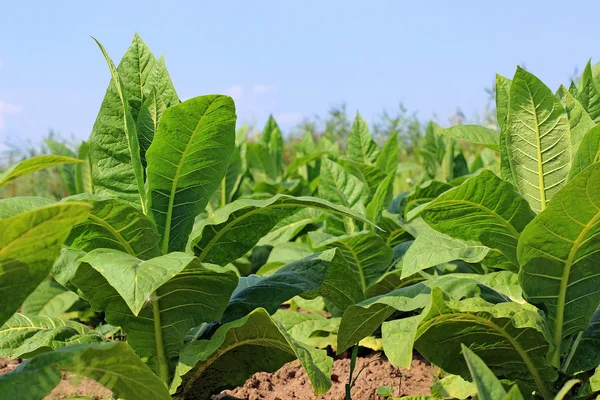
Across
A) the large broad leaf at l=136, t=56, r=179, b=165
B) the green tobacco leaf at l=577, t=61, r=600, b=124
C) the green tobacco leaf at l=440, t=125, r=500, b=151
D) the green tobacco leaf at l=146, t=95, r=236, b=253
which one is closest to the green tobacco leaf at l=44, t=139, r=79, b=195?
the large broad leaf at l=136, t=56, r=179, b=165

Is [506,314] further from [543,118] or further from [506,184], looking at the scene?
[543,118]

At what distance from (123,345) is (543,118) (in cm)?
151

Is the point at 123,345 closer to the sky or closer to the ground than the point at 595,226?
closer to the ground

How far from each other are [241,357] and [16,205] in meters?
0.84

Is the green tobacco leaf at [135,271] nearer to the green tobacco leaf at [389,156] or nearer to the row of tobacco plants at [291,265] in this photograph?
the row of tobacco plants at [291,265]

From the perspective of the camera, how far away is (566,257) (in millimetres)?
2037

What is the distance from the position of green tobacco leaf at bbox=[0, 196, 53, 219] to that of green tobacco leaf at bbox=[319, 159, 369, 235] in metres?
1.59

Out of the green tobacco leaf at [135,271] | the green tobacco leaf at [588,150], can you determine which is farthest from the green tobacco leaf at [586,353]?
the green tobacco leaf at [135,271]

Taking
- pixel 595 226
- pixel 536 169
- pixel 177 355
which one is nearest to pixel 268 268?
pixel 177 355

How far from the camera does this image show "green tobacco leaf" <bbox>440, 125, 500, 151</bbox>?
9.17 feet

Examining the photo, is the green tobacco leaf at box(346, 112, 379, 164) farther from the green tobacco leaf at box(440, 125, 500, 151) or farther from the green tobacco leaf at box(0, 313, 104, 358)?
the green tobacco leaf at box(0, 313, 104, 358)

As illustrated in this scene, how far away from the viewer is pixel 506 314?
1921mm

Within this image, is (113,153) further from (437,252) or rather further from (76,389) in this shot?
(437,252)

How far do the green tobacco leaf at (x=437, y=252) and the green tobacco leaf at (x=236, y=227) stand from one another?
342 millimetres
